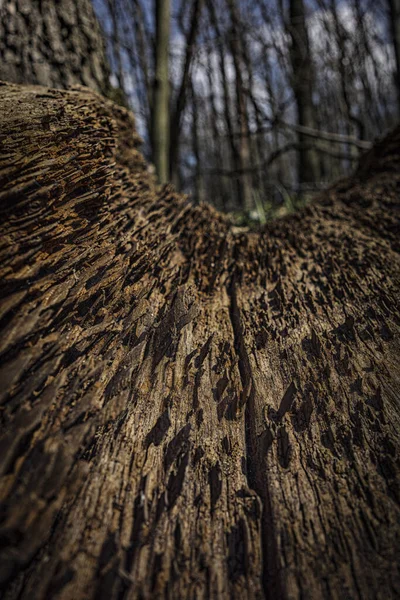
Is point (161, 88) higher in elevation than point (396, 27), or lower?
lower

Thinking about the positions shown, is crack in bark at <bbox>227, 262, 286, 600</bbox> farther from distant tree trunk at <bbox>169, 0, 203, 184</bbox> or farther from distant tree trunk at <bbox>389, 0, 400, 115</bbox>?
distant tree trunk at <bbox>389, 0, 400, 115</bbox>

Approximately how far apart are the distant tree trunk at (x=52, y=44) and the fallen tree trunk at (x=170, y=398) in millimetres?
845

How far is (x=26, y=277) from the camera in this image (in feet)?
2.96

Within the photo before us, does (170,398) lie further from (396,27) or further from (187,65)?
(396,27)

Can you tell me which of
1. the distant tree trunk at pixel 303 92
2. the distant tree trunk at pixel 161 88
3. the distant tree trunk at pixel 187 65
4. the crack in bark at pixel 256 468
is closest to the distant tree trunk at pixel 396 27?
the distant tree trunk at pixel 303 92

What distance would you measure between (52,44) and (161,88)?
1884 mm

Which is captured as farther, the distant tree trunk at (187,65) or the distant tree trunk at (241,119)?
the distant tree trunk at (241,119)

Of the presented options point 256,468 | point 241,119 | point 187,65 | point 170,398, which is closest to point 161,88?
point 187,65

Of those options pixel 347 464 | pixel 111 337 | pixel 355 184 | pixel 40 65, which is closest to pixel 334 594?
pixel 347 464

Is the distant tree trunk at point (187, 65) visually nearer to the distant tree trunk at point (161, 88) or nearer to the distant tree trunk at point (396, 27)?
the distant tree trunk at point (161, 88)

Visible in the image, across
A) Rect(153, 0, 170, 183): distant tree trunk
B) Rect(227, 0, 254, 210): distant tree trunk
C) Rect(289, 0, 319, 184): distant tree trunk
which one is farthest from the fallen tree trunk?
Rect(289, 0, 319, 184): distant tree trunk

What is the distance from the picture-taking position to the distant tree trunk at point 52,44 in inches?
72.8

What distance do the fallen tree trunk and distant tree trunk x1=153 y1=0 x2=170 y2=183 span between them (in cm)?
253

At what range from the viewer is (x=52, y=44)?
199cm
